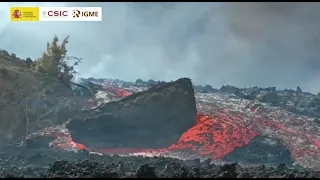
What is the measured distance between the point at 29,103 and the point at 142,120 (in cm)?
777

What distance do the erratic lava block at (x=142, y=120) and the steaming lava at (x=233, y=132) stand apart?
65 cm

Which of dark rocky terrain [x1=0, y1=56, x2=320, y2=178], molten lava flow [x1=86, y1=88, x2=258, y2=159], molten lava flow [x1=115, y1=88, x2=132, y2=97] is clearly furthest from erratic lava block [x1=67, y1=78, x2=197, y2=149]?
molten lava flow [x1=115, y1=88, x2=132, y2=97]

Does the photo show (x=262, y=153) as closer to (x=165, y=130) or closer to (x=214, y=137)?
(x=214, y=137)

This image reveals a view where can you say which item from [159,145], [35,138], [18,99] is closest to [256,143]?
[159,145]

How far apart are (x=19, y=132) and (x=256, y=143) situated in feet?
47.3

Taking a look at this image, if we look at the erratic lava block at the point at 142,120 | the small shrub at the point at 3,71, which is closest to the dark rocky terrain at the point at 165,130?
the erratic lava block at the point at 142,120

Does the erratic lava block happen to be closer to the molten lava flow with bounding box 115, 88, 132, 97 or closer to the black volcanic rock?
the black volcanic rock

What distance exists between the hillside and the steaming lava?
105 cm

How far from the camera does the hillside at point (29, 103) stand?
106 ft

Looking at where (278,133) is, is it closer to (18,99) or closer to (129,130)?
(129,130)

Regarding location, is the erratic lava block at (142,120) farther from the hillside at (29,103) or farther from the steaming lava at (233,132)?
the hillside at (29,103)

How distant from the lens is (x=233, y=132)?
110ft

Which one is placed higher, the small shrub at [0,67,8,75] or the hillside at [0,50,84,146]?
the small shrub at [0,67,8,75]

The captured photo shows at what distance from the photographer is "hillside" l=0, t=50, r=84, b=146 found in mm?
32438
